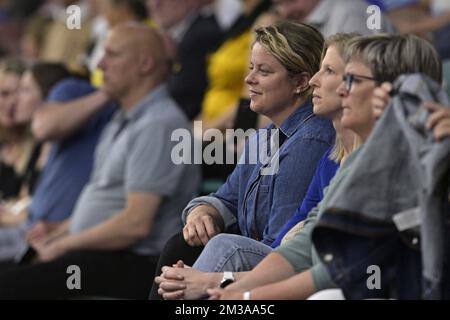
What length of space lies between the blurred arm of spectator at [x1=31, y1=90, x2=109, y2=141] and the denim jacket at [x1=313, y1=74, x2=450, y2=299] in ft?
11.1

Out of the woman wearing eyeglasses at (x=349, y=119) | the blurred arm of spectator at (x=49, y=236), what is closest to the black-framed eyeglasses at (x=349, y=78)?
the woman wearing eyeglasses at (x=349, y=119)

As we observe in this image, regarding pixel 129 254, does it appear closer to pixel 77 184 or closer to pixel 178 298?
pixel 77 184

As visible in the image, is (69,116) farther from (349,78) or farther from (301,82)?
(349,78)

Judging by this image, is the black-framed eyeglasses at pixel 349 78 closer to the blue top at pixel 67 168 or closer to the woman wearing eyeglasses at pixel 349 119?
the woman wearing eyeglasses at pixel 349 119

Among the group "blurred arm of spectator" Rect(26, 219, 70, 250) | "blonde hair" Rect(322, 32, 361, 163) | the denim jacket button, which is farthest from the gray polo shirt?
the denim jacket button

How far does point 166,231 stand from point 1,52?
5.38 metres

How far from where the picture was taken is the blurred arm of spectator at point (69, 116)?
615 cm

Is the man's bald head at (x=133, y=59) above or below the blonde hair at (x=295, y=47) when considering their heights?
above

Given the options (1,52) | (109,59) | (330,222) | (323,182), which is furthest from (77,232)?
(1,52)

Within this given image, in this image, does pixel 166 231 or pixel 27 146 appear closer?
pixel 166 231

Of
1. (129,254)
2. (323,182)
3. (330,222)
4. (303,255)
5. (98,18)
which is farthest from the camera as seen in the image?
(98,18)

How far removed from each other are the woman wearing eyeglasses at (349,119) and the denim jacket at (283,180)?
45 centimetres

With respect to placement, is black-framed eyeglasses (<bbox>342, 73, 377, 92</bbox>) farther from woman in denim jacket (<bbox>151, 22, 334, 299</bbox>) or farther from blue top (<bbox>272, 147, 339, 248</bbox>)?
woman in denim jacket (<bbox>151, 22, 334, 299</bbox>)
